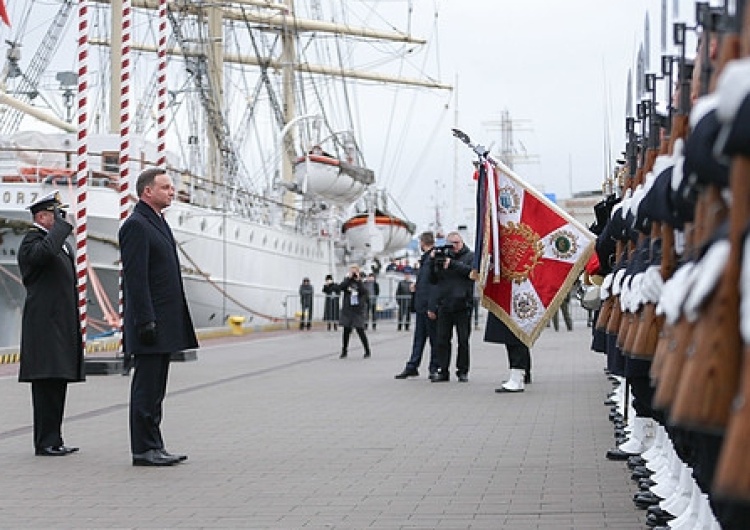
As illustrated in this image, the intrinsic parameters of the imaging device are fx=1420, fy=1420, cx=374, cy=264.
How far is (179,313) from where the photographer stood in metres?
9.52

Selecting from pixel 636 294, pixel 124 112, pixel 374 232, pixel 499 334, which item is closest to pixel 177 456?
pixel 636 294

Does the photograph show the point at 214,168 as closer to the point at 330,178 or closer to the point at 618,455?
the point at 330,178

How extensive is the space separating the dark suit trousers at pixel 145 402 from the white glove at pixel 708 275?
21.0 feet

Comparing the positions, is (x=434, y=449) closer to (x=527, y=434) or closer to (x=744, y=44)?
(x=527, y=434)

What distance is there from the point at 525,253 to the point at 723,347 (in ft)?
36.6

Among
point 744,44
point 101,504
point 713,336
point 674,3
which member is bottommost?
point 101,504

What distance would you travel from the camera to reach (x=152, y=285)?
9453mm

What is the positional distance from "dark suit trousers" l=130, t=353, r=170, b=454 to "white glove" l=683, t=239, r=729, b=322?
641cm

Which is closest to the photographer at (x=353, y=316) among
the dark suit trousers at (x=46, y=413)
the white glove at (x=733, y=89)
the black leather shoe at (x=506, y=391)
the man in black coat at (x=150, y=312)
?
the black leather shoe at (x=506, y=391)

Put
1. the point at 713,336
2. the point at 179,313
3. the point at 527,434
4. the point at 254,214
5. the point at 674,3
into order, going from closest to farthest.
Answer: the point at 713,336 < the point at 674,3 < the point at 179,313 < the point at 527,434 < the point at 254,214

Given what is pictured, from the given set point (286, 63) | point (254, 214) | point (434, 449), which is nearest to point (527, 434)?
point (434, 449)

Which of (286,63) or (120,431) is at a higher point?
(286,63)

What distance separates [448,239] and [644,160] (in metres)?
10.6

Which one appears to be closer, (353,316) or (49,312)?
(49,312)
